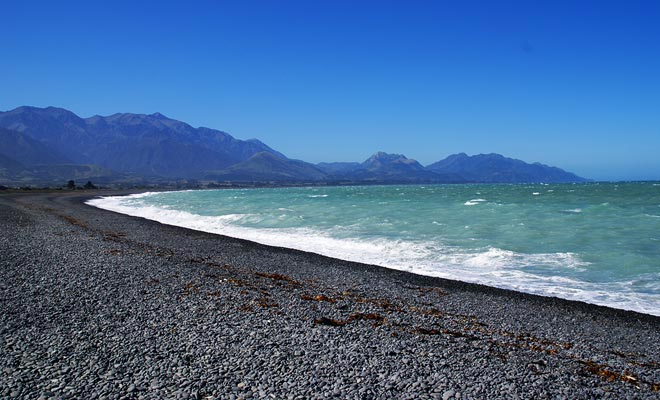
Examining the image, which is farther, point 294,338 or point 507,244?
point 507,244

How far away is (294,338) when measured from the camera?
736 cm

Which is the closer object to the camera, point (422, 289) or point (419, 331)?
point (419, 331)

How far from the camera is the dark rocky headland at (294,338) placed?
573 centimetres

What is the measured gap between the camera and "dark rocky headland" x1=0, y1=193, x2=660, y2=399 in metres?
5.73

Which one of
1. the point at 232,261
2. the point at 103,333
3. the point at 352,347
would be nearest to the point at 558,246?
the point at 232,261

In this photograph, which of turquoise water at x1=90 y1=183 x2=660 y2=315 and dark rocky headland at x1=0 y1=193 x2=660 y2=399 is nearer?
dark rocky headland at x1=0 y1=193 x2=660 y2=399

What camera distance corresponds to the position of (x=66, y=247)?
16266mm

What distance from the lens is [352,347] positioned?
7043mm

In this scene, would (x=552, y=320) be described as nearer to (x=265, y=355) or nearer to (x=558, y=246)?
(x=265, y=355)

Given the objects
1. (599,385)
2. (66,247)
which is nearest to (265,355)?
(599,385)

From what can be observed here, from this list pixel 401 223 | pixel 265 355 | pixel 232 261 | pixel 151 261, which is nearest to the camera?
pixel 265 355

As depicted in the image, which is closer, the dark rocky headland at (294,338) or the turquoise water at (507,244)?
the dark rocky headland at (294,338)

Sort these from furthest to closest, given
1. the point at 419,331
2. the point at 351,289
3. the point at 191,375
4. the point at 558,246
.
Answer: the point at 558,246 → the point at 351,289 → the point at 419,331 → the point at 191,375

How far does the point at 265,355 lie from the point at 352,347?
1372mm
